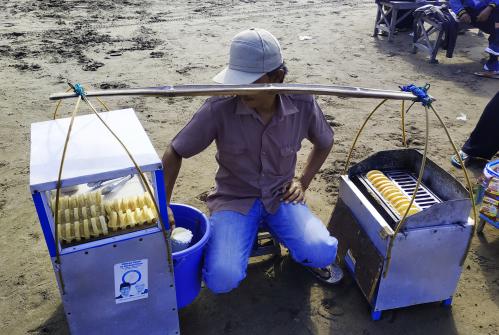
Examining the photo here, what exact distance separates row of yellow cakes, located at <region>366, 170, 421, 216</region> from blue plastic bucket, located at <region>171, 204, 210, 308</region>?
43.2 inches

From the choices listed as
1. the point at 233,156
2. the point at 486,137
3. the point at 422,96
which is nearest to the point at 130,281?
the point at 233,156

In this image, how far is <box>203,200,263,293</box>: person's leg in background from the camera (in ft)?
7.73

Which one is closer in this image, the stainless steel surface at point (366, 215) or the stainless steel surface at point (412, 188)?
the stainless steel surface at point (366, 215)

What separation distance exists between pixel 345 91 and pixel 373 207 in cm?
82

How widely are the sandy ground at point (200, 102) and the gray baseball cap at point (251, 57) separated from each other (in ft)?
4.40

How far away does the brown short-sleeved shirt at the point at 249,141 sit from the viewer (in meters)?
2.41

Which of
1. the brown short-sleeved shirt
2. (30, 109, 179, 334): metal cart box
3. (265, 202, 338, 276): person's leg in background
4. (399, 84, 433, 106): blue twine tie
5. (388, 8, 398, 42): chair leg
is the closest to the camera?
(30, 109, 179, 334): metal cart box

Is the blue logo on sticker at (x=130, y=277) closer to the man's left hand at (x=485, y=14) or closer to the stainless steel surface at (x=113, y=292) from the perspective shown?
the stainless steel surface at (x=113, y=292)

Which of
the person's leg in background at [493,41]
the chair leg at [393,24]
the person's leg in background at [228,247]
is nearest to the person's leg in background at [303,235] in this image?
the person's leg in background at [228,247]

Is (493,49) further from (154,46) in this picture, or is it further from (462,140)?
(154,46)

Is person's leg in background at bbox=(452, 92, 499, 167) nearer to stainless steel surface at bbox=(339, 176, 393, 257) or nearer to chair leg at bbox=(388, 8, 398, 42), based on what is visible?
stainless steel surface at bbox=(339, 176, 393, 257)

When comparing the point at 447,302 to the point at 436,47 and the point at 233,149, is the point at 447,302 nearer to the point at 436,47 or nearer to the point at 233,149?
the point at 233,149

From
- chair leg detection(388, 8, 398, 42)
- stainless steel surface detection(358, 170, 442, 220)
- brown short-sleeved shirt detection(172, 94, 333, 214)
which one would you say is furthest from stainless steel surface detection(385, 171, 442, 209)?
chair leg detection(388, 8, 398, 42)

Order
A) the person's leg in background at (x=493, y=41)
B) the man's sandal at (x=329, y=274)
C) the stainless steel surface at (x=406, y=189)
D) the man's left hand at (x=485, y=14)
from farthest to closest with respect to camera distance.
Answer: the man's left hand at (x=485, y=14) < the person's leg in background at (x=493, y=41) < the man's sandal at (x=329, y=274) < the stainless steel surface at (x=406, y=189)
